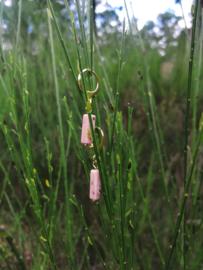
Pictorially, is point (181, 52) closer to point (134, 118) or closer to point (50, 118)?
point (134, 118)

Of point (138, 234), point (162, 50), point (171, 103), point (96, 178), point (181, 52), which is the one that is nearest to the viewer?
point (96, 178)

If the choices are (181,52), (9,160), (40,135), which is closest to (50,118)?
(40,135)

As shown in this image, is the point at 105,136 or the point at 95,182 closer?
the point at 95,182

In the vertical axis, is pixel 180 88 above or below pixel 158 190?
above

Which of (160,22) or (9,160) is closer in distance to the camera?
(9,160)

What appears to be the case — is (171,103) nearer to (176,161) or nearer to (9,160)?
(176,161)

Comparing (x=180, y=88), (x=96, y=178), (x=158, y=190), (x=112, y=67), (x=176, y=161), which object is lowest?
(x=158, y=190)

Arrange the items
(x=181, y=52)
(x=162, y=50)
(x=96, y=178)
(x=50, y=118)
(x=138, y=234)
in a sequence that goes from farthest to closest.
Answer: (x=162, y=50), (x=181, y=52), (x=50, y=118), (x=138, y=234), (x=96, y=178)

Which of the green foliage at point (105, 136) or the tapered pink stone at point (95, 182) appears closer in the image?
the tapered pink stone at point (95, 182)

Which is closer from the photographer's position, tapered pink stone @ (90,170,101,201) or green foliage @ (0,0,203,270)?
tapered pink stone @ (90,170,101,201)

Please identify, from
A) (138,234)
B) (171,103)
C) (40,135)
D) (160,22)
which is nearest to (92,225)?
(138,234)
